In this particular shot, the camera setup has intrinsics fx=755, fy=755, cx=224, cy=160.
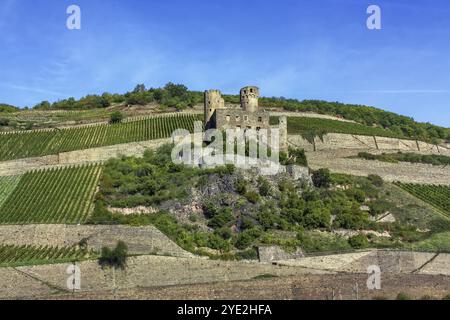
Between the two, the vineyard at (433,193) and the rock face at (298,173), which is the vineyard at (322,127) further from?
the rock face at (298,173)

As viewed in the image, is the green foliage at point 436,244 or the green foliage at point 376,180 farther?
the green foliage at point 376,180

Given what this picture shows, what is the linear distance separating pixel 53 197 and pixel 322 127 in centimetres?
2488

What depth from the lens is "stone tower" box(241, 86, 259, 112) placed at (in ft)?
166

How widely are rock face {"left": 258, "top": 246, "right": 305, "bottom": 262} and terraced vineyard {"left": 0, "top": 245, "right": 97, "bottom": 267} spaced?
774 centimetres

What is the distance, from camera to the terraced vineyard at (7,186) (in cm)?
4472

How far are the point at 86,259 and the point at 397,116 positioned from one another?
54.3 meters

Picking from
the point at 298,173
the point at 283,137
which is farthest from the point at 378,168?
the point at 298,173

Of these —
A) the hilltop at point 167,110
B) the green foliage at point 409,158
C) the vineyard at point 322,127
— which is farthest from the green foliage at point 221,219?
the hilltop at point 167,110

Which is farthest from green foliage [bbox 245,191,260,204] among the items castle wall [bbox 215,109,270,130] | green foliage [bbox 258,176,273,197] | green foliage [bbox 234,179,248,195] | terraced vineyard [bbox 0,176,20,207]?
terraced vineyard [bbox 0,176,20,207]

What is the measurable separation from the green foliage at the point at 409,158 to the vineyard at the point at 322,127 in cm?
554

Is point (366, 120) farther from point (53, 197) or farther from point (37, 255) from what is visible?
point (37, 255)

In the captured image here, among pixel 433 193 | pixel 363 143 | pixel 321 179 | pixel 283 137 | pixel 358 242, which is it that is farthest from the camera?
pixel 363 143

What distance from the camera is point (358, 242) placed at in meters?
38.5

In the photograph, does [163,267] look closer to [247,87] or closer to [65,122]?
[247,87]
